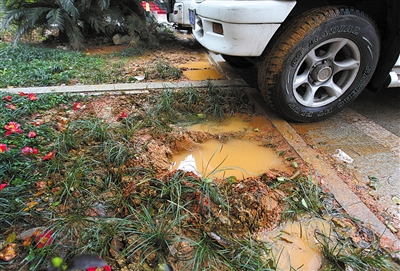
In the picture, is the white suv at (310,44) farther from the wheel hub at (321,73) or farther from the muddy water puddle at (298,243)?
the muddy water puddle at (298,243)

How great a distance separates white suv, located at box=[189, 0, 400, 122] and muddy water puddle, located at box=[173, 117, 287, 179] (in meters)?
0.49

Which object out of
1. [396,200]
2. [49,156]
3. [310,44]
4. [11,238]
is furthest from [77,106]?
[396,200]

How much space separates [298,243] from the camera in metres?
1.55

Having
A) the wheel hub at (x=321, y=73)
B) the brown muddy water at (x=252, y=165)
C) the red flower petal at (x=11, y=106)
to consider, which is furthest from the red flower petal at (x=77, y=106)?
the wheel hub at (x=321, y=73)

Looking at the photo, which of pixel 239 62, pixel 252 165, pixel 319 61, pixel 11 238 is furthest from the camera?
pixel 239 62

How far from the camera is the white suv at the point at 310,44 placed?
2.27 m

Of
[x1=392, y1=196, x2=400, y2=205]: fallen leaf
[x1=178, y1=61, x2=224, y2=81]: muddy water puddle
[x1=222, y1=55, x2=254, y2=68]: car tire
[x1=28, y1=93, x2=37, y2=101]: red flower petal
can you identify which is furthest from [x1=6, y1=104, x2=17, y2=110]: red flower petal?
[x1=392, y1=196, x2=400, y2=205]: fallen leaf

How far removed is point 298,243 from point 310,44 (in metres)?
1.63

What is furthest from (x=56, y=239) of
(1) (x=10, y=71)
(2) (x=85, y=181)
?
(1) (x=10, y=71)

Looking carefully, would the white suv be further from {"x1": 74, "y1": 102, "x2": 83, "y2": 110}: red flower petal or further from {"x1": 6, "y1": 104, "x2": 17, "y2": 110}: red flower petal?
{"x1": 6, "y1": 104, "x2": 17, "y2": 110}: red flower petal

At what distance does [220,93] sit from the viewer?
10.5 ft

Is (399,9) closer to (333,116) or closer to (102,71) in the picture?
(333,116)

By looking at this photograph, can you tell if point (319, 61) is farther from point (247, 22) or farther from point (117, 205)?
point (117, 205)

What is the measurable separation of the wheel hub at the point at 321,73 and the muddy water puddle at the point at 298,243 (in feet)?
4.64
